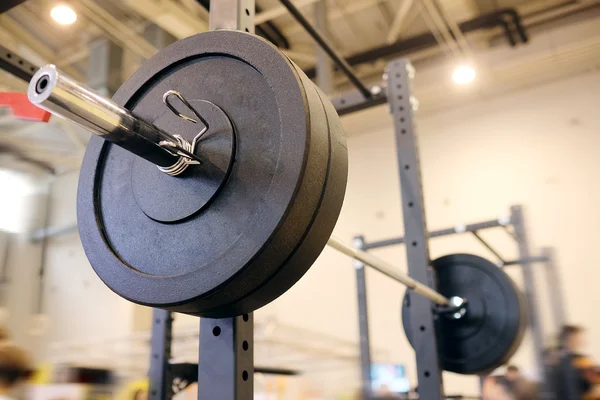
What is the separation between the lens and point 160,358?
175cm

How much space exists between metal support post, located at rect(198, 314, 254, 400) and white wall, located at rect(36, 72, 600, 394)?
3807mm

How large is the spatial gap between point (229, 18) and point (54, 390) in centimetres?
261

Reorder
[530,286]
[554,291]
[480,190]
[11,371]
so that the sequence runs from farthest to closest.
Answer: [480,190], [554,291], [530,286], [11,371]

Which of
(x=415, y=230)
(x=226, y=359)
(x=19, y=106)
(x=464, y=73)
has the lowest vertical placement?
(x=226, y=359)

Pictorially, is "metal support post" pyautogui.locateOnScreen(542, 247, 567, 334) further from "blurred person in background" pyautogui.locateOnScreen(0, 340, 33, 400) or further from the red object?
the red object

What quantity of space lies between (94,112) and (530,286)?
374cm

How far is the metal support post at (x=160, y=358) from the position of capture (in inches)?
66.9

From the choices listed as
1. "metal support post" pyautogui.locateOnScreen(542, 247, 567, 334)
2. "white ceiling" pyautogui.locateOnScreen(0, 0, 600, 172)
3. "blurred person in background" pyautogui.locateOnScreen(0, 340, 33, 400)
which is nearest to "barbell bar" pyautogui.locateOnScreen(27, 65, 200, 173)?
"blurred person in background" pyautogui.locateOnScreen(0, 340, 33, 400)

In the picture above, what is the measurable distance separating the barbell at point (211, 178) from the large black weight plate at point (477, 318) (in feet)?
3.72

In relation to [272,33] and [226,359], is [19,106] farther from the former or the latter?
[272,33]

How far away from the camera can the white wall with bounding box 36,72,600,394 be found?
15.6 ft

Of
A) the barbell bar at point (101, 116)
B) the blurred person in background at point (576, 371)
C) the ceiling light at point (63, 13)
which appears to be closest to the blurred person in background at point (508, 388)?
the blurred person in background at point (576, 371)

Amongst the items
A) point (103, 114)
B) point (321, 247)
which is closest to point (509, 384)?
point (321, 247)

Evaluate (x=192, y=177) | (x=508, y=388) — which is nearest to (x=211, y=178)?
(x=192, y=177)
